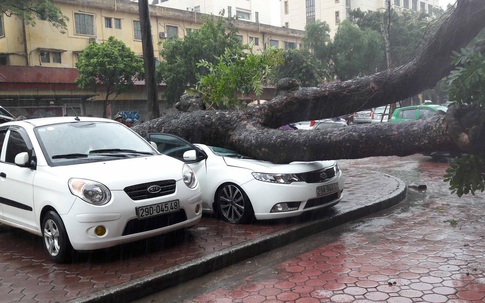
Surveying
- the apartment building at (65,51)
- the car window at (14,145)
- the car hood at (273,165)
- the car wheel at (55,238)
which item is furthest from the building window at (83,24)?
the car wheel at (55,238)

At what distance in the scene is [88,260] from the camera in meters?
5.42

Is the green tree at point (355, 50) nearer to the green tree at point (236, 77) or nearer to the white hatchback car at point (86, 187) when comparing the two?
the green tree at point (236, 77)

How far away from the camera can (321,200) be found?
22.3 ft

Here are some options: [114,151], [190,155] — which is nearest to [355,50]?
[190,155]

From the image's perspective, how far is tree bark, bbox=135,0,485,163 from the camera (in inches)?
201

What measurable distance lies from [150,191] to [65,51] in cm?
2914

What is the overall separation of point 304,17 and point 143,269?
206 ft

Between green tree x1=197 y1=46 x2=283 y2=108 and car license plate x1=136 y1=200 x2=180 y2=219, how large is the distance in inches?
160

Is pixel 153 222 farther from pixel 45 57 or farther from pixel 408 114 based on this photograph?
pixel 45 57

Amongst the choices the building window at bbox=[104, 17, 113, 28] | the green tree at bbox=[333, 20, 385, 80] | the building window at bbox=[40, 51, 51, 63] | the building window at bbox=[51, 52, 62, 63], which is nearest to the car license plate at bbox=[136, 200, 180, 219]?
the building window at bbox=[40, 51, 51, 63]

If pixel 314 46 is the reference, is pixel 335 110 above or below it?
below

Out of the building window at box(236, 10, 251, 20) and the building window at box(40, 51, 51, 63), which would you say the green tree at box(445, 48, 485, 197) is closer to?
the building window at box(40, 51, 51, 63)

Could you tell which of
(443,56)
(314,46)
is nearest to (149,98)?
(443,56)

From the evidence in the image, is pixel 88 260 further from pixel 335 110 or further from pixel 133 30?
pixel 133 30
